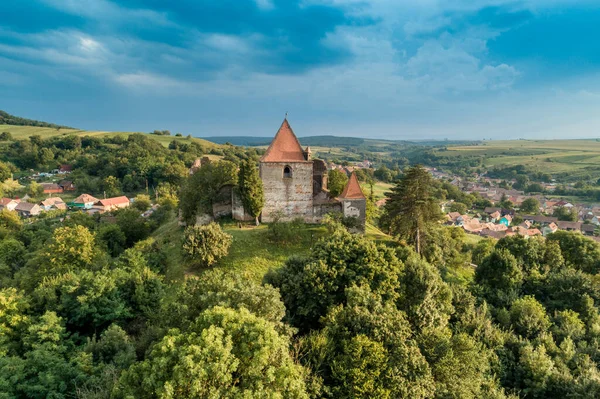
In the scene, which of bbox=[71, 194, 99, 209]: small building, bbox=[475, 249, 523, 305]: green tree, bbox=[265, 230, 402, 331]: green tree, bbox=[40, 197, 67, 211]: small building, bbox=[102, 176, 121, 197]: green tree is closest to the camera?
bbox=[265, 230, 402, 331]: green tree

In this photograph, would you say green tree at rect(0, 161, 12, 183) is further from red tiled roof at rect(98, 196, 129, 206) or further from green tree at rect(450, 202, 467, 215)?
green tree at rect(450, 202, 467, 215)

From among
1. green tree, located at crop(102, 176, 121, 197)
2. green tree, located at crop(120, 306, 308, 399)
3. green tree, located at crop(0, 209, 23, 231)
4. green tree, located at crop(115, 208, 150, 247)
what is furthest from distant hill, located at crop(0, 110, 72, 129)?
green tree, located at crop(120, 306, 308, 399)

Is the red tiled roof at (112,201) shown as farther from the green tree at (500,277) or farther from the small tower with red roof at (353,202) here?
the green tree at (500,277)

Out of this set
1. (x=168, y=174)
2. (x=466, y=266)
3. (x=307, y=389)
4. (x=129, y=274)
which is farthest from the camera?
(x=168, y=174)

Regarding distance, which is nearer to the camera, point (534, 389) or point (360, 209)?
point (534, 389)

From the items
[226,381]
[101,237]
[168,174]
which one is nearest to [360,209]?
[226,381]

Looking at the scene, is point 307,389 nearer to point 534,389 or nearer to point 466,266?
point 534,389

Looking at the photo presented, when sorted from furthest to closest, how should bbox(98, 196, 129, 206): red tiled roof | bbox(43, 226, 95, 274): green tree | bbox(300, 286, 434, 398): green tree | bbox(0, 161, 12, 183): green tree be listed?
bbox(0, 161, 12, 183): green tree
bbox(98, 196, 129, 206): red tiled roof
bbox(43, 226, 95, 274): green tree
bbox(300, 286, 434, 398): green tree
